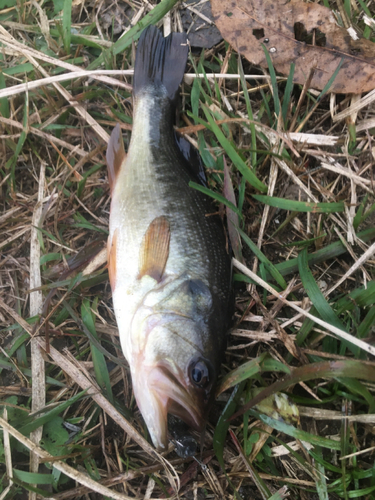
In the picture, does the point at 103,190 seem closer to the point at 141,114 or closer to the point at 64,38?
the point at 141,114

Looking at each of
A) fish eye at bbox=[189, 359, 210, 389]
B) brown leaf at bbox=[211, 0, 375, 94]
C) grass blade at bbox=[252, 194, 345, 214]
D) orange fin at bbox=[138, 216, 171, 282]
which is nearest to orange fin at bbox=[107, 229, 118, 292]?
orange fin at bbox=[138, 216, 171, 282]

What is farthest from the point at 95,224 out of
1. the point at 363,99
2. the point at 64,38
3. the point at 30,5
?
the point at 363,99

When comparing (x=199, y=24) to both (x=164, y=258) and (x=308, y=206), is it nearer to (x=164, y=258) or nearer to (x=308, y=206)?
(x=308, y=206)

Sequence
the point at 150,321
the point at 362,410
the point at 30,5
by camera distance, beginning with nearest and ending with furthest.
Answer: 1. the point at 150,321
2. the point at 362,410
3. the point at 30,5

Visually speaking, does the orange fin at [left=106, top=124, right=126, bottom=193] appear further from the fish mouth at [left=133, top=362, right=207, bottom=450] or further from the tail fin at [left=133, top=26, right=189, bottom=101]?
the fish mouth at [left=133, top=362, right=207, bottom=450]

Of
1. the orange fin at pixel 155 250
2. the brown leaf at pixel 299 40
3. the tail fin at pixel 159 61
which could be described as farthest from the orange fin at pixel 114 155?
the brown leaf at pixel 299 40

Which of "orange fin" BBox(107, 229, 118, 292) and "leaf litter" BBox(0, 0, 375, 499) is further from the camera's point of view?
"orange fin" BBox(107, 229, 118, 292)
